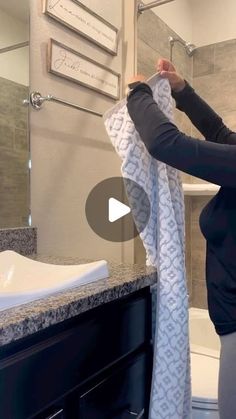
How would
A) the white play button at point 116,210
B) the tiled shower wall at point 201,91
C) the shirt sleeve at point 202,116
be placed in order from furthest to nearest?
1. the tiled shower wall at point 201,91
2. the white play button at point 116,210
3. the shirt sleeve at point 202,116

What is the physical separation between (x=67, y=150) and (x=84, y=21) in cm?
53

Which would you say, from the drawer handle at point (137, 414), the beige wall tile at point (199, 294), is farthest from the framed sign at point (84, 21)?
the beige wall tile at point (199, 294)

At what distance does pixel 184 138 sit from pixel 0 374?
654 millimetres

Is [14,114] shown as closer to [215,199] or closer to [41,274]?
[41,274]

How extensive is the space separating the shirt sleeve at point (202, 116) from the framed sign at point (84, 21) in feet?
1.66

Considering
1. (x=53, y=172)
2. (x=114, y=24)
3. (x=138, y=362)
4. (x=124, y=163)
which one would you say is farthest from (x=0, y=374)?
(x=114, y=24)

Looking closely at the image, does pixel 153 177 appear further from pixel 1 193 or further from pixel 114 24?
pixel 114 24

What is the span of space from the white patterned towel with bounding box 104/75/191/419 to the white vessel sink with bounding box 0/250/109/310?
0.20 m

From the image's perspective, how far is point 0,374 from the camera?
54 centimetres

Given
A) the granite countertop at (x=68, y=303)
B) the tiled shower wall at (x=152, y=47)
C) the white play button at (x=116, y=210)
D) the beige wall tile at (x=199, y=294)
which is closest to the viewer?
the granite countertop at (x=68, y=303)

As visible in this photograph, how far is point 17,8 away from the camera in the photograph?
114 cm

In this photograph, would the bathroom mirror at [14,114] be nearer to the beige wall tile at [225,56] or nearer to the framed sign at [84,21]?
the framed sign at [84,21]

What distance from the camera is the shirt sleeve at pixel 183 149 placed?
2.86 ft

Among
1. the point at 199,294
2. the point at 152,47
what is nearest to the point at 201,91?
the point at 152,47
